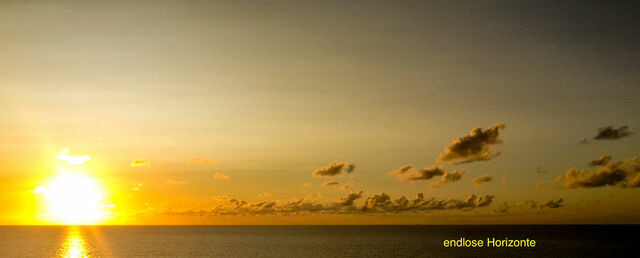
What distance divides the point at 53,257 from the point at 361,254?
89.3 m

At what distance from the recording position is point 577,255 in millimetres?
160625

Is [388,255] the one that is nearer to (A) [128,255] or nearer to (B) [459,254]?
(B) [459,254]

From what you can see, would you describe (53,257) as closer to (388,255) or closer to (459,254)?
(388,255)

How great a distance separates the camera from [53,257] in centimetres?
16825

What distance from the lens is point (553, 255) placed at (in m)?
157

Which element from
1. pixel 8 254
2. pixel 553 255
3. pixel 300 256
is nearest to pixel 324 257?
pixel 300 256

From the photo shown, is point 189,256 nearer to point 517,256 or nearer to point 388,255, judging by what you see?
point 388,255

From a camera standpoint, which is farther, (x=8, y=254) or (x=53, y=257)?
(x=8, y=254)

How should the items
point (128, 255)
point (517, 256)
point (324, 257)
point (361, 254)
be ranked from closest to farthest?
1. point (517, 256)
2. point (324, 257)
3. point (361, 254)
4. point (128, 255)

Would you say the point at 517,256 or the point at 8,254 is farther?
the point at 8,254

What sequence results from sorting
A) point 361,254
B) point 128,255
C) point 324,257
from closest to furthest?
point 324,257 → point 361,254 → point 128,255

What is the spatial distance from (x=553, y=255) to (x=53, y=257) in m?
141

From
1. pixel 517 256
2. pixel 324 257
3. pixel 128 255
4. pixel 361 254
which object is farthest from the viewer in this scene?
pixel 128 255

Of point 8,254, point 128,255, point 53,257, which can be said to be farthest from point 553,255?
point 8,254
